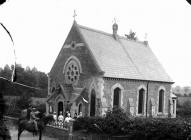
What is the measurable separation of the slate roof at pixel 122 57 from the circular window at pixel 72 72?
8.69ft

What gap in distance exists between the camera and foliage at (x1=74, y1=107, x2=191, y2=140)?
12586mm

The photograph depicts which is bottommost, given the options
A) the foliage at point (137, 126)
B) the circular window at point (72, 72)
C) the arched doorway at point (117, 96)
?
the foliage at point (137, 126)

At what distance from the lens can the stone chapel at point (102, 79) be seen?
25953mm

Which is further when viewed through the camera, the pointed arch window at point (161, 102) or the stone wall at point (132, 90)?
the pointed arch window at point (161, 102)

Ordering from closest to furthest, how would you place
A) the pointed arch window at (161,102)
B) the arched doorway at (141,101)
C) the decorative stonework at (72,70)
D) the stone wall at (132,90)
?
1. the stone wall at (132,90)
2. the decorative stonework at (72,70)
3. the arched doorway at (141,101)
4. the pointed arch window at (161,102)

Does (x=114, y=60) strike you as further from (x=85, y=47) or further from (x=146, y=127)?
(x=146, y=127)

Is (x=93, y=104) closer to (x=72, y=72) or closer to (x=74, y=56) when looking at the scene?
(x=72, y=72)

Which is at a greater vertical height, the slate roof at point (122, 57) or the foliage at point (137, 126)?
the slate roof at point (122, 57)

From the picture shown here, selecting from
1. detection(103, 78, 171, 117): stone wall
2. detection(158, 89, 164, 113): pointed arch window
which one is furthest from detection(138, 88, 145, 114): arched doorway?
detection(158, 89, 164, 113): pointed arch window

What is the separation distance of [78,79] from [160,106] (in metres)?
11.2

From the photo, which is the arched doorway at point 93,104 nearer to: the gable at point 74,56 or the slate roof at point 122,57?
the gable at point 74,56

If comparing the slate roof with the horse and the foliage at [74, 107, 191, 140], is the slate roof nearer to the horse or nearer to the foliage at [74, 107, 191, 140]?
the foliage at [74, 107, 191, 140]

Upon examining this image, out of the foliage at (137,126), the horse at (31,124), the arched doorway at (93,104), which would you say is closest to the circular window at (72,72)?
the arched doorway at (93,104)

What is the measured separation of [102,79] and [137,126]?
11173 millimetres
